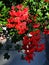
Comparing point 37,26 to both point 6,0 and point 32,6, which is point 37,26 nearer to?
point 32,6

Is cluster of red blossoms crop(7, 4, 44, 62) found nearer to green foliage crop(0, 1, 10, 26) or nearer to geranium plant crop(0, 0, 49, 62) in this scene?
geranium plant crop(0, 0, 49, 62)

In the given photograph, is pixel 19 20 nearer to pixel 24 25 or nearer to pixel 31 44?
pixel 24 25

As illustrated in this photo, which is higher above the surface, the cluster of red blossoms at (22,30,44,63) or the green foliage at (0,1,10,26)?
the green foliage at (0,1,10,26)

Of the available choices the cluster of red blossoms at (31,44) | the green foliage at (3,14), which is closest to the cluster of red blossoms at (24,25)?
the cluster of red blossoms at (31,44)

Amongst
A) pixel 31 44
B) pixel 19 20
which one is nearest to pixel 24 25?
pixel 19 20

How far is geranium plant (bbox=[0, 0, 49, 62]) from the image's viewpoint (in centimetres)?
308

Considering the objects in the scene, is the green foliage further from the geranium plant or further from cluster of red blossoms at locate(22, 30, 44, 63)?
cluster of red blossoms at locate(22, 30, 44, 63)

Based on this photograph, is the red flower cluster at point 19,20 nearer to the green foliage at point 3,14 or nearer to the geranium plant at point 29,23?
the geranium plant at point 29,23

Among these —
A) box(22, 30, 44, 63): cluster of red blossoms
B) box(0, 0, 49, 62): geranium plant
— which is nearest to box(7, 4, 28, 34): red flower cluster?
box(0, 0, 49, 62): geranium plant

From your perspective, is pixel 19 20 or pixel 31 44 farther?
pixel 31 44

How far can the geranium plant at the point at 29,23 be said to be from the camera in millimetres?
3076

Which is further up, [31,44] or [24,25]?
[24,25]

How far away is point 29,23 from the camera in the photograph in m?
3.32

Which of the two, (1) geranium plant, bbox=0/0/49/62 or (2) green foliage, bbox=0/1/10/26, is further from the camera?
(2) green foliage, bbox=0/1/10/26
